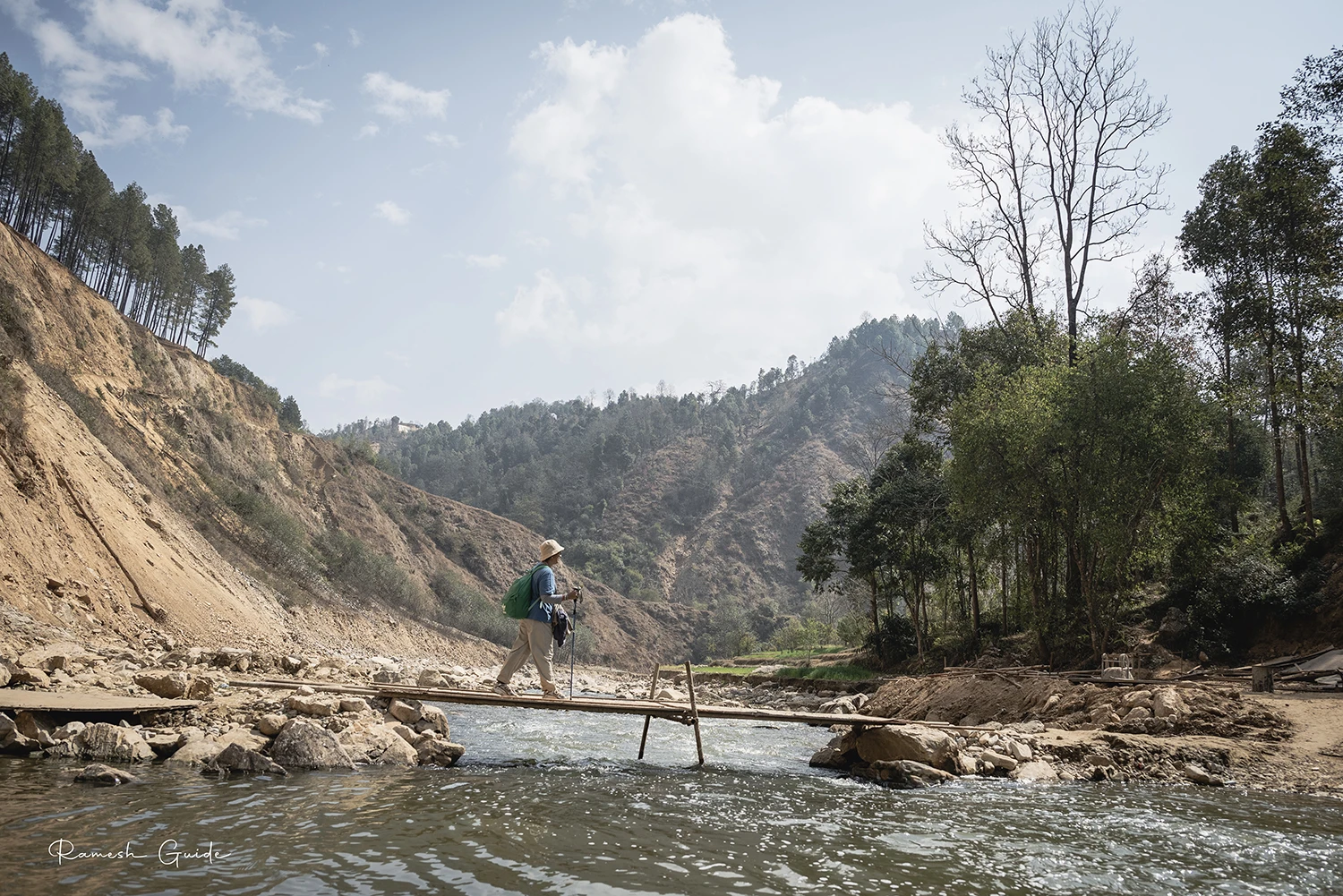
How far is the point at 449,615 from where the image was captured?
46.9m

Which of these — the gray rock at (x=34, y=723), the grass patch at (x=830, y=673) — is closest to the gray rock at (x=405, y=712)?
the gray rock at (x=34, y=723)

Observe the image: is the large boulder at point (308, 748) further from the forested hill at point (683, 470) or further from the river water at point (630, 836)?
the forested hill at point (683, 470)

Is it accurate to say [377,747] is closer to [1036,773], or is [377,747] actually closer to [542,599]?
[542,599]

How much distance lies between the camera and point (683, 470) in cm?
10581

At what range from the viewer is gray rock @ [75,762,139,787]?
703 centimetres

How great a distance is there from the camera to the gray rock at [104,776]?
7027 millimetres

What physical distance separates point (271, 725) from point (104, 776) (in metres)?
2.24

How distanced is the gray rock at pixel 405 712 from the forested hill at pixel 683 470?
61.0 meters

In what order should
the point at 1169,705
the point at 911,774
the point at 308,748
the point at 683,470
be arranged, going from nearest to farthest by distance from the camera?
the point at 308,748, the point at 911,774, the point at 1169,705, the point at 683,470

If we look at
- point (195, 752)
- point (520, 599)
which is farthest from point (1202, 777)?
point (195, 752)

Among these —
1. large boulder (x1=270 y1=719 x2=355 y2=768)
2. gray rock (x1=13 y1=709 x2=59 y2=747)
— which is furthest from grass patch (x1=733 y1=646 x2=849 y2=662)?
→ gray rock (x1=13 y1=709 x2=59 y2=747)

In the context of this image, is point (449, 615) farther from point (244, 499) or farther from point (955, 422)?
point (955, 422)

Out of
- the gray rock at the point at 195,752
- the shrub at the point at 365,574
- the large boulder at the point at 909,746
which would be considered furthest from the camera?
the shrub at the point at 365,574

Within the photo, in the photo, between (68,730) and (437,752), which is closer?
(68,730)
